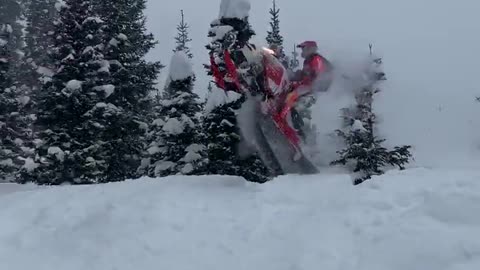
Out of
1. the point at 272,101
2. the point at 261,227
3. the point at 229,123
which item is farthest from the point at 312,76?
the point at 261,227

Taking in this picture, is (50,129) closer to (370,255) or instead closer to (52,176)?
(52,176)

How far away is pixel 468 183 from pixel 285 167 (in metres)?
→ 6.34

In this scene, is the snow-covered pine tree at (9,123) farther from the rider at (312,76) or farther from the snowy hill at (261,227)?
the snowy hill at (261,227)

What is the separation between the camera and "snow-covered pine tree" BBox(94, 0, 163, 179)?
65.8 ft

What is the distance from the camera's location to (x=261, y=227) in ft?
23.1

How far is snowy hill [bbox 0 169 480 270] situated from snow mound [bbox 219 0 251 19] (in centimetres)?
751

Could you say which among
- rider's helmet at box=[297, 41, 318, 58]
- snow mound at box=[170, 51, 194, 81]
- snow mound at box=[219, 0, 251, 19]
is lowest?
rider's helmet at box=[297, 41, 318, 58]

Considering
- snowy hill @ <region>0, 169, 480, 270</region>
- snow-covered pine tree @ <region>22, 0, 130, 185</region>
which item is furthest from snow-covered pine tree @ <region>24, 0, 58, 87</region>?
snowy hill @ <region>0, 169, 480, 270</region>

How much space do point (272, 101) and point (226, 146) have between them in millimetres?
2607

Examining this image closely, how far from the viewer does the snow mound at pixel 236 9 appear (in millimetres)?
14664

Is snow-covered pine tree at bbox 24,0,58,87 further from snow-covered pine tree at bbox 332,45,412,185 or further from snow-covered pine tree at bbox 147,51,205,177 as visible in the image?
snow-covered pine tree at bbox 332,45,412,185

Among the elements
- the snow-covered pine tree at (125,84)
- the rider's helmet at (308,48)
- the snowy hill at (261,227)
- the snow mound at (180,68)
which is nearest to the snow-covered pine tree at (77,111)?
the snow-covered pine tree at (125,84)

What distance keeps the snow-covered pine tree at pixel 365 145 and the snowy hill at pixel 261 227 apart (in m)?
7.83

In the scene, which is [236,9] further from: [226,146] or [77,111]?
[77,111]
